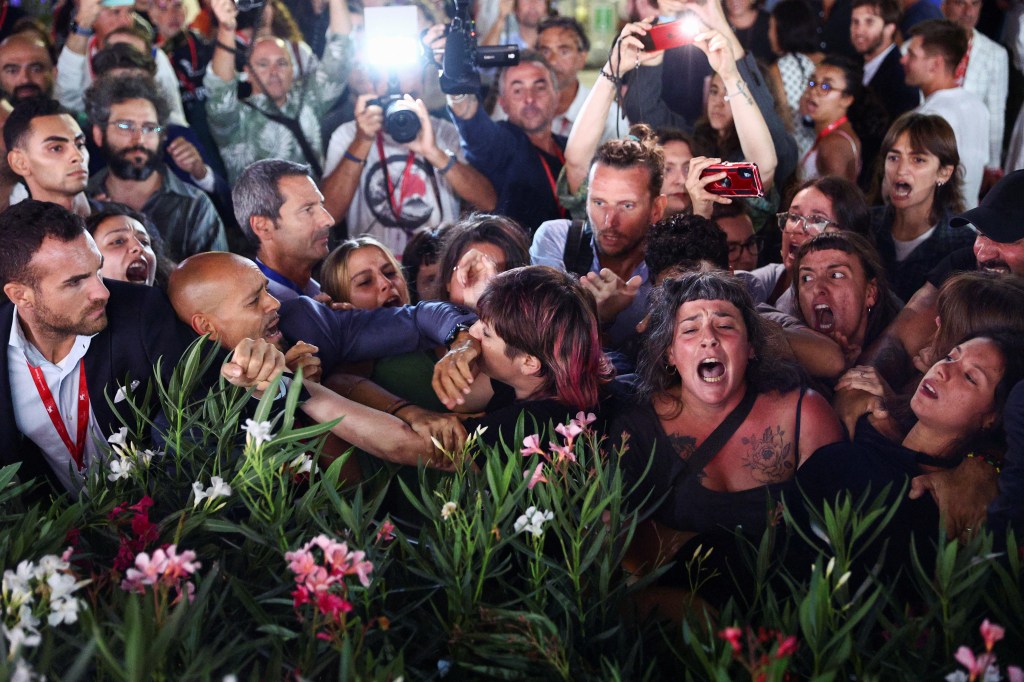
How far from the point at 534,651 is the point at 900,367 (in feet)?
4.99

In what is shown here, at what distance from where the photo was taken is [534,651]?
1.79 metres

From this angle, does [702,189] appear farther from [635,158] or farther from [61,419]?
[61,419]

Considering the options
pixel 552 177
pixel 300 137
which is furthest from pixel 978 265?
pixel 300 137

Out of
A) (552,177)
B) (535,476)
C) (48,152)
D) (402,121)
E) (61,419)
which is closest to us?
(535,476)

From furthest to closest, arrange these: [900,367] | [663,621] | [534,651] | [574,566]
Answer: [900,367], [663,621], [574,566], [534,651]

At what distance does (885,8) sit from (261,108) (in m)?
2.81

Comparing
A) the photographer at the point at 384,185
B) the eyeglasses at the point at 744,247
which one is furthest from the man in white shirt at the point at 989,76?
the photographer at the point at 384,185

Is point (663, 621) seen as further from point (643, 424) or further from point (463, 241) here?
point (463, 241)

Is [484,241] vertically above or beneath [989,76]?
beneath

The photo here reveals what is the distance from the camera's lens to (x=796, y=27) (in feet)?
15.7

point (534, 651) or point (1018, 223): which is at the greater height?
point (1018, 223)

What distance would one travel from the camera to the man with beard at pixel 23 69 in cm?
479

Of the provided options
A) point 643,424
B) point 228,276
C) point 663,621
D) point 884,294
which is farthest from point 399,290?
point 663,621

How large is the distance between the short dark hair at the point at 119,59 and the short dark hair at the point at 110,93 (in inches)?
6.1
